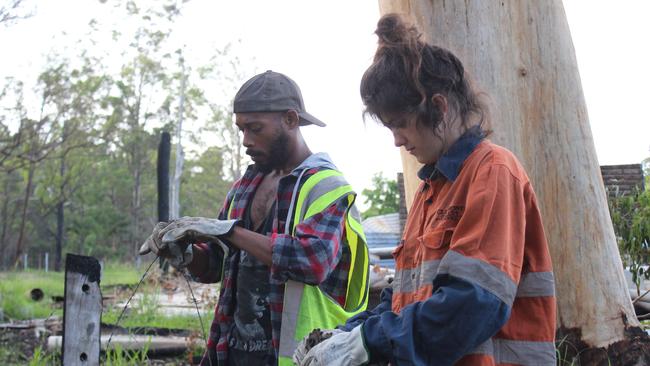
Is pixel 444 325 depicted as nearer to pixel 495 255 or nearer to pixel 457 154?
pixel 495 255

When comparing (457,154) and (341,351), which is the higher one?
(457,154)

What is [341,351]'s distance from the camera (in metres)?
1.77

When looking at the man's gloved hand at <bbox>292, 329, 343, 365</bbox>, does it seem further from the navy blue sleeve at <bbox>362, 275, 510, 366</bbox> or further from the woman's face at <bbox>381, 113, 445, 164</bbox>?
the woman's face at <bbox>381, 113, 445, 164</bbox>

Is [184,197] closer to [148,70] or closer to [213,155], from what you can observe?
[213,155]

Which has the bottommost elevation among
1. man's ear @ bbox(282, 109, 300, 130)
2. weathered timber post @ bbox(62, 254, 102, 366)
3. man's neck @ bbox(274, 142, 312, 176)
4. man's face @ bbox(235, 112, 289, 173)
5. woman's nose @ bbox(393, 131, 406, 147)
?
weathered timber post @ bbox(62, 254, 102, 366)

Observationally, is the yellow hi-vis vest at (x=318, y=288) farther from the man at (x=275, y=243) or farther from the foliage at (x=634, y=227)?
the foliage at (x=634, y=227)

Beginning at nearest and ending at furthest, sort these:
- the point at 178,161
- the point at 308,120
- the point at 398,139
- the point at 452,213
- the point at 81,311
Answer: the point at 452,213, the point at 398,139, the point at 308,120, the point at 81,311, the point at 178,161

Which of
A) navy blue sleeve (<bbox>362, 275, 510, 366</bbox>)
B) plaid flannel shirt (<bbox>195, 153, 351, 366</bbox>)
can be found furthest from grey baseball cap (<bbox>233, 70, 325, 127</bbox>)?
navy blue sleeve (<bbox>362, 275, 510, 366</bbox>)

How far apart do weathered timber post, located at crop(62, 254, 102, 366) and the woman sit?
1892 mm

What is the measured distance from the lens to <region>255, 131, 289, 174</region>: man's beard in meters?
3.04

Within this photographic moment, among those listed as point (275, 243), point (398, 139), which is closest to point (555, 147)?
point (275, 243)

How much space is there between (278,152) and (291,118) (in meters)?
0.14

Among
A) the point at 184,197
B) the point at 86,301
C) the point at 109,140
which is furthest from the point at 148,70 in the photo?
the point at 86,301

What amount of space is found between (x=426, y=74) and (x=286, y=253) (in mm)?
1049
